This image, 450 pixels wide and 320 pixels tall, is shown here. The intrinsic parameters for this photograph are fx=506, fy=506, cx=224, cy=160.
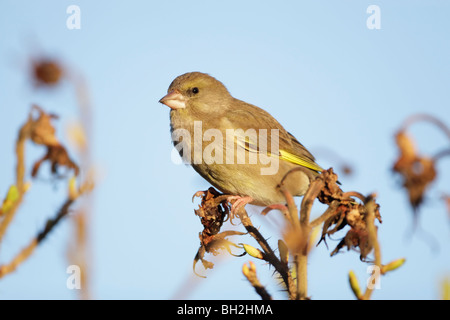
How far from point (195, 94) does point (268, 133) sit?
2.80ft

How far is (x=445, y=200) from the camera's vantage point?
1382 millimetres

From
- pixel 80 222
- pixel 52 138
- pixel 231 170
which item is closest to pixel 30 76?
pixel 52 138

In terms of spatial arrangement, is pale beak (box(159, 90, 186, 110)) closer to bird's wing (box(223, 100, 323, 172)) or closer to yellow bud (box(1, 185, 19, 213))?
bird's wing (box(223, 100, 323, 172))

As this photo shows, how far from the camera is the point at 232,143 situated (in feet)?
A: 15.9

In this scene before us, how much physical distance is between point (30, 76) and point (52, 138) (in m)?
0.30

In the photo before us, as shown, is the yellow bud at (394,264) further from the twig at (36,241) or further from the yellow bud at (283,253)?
the twig at (36,241)

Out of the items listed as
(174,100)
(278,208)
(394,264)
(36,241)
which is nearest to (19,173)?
(36,241)

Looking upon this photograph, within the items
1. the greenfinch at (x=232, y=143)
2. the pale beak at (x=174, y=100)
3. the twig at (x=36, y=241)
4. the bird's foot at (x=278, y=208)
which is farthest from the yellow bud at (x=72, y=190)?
the pale beak at (x=174, y=100)

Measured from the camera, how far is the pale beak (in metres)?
5.05

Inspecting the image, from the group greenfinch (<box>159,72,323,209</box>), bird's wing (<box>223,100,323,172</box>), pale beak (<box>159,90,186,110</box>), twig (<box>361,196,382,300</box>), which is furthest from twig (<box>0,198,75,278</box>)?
pale beak (<box>159,90,186,110</box>)

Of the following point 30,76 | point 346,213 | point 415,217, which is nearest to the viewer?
point 415,217

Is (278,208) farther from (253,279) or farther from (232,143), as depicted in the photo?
(232,143)

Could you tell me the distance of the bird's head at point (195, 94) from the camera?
201 inches
